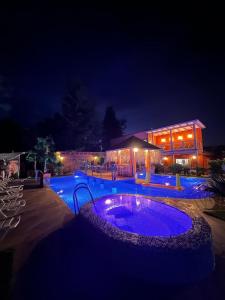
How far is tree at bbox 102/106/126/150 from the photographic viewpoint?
3859 cm

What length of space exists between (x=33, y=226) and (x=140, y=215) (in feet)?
11.8

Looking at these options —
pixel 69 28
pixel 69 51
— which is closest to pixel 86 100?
pixel 69 51

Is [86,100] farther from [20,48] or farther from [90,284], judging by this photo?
[90,284]

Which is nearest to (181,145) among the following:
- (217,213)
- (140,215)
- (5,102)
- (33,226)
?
(217,213)

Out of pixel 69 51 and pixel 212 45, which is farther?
pixel 69 51

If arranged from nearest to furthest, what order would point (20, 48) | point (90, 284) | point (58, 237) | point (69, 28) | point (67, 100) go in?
point (90, 284)
point (58, 237)
point (69, 28)
point (20, 48)
point (67, 100)

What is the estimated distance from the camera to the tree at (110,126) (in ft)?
127

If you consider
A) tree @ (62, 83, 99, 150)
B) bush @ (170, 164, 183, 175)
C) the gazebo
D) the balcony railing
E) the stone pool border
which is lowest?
the stone pool border

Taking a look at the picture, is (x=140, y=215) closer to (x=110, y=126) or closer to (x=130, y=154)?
(x=130, y=154)

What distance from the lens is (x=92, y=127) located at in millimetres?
30031

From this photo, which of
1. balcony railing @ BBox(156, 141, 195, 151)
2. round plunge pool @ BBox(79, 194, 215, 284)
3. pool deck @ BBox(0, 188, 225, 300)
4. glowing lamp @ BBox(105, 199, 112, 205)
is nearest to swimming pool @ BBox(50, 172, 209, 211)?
glowing lamp @ BBox(105, 199, 112, 205)

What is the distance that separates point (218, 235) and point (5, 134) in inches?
1043

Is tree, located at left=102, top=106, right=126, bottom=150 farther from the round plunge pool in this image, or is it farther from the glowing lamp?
the round plunge pool

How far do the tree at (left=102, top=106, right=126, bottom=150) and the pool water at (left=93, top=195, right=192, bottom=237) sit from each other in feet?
105
